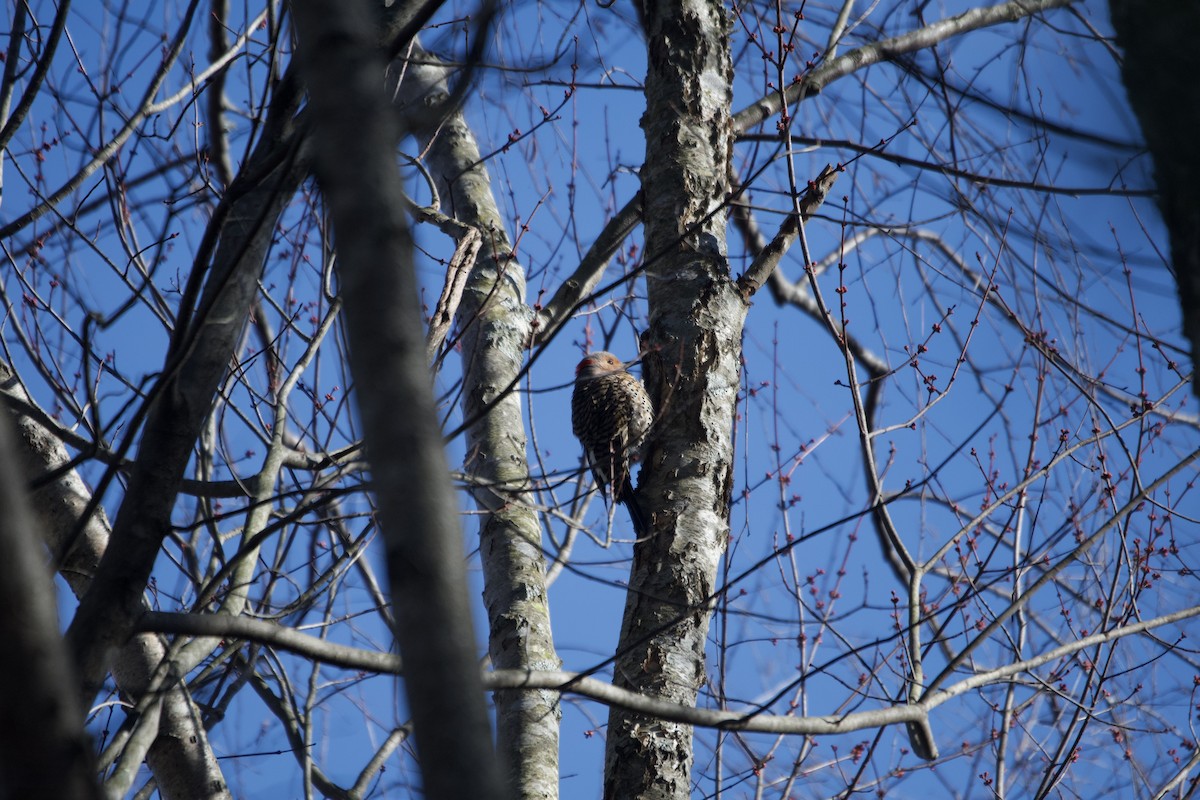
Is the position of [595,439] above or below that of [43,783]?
above

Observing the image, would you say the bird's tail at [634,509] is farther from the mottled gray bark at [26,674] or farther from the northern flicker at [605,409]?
the mottled gray bark at [26,674]

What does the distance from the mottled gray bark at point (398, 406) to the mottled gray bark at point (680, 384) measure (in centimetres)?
139

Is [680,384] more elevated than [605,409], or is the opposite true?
[605,409]

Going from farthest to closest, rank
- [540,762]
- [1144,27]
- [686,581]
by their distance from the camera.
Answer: [540,762], [686,581], [1144,27]

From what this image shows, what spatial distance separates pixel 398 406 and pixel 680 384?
2.52 meters

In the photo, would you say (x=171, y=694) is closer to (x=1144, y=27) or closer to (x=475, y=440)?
(x=475, y=440)

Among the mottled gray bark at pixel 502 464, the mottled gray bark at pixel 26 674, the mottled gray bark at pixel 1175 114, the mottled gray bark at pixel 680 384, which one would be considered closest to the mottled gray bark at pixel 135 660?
the mottled gray bark at pixel 502 464

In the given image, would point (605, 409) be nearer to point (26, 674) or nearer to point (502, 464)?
point (502, 464)

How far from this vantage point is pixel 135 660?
2.88 metres

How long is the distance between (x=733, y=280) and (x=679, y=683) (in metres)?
1.52

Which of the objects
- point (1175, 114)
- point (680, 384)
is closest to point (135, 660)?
point (680, 384)

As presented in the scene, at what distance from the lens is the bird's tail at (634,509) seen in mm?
3387

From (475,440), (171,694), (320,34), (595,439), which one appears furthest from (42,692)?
(595,439)

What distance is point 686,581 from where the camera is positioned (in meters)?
3.15
